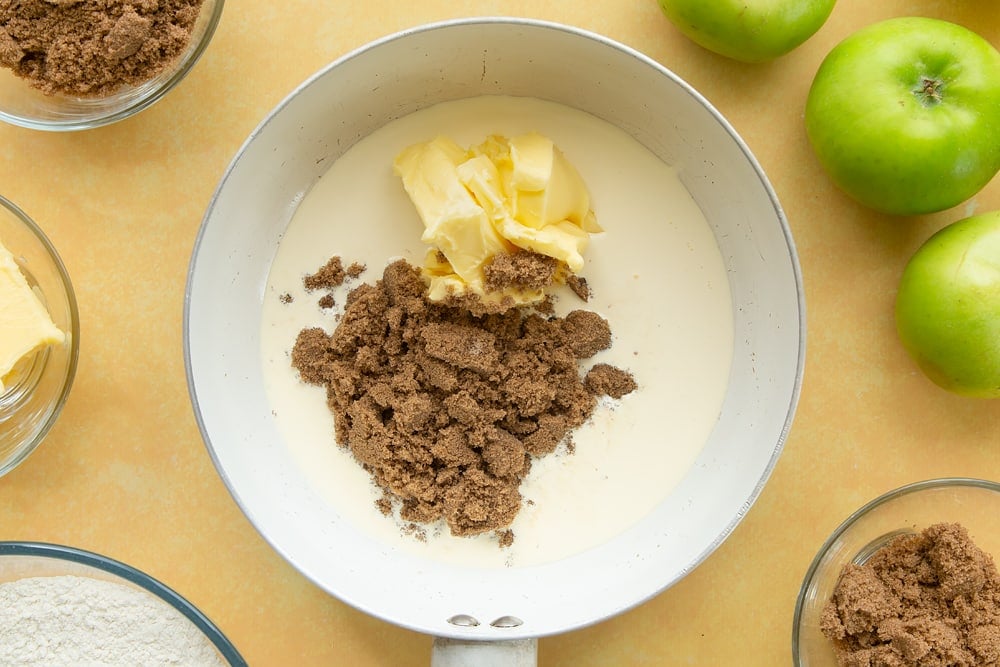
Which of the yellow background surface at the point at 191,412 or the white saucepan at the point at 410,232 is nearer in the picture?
the white saucepan at the point at 410,232

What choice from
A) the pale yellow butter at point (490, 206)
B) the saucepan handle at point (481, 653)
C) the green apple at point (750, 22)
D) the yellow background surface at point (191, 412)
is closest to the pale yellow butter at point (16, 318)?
the yellow background surface at point (191, 412)

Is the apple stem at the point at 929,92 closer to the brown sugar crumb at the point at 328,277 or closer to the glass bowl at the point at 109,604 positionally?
the brown sugar crumb at the point at 328,277

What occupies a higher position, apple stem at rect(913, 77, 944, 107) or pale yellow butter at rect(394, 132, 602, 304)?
apple stem at rect(913, 77, 944, 107)

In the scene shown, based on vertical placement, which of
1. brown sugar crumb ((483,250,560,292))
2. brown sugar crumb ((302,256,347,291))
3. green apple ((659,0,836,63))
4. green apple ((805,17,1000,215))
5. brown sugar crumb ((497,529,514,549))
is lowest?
brown sugar crumb ((497,529,514,549))

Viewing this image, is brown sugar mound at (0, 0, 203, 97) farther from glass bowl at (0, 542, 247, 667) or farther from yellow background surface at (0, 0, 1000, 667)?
glass bowl at (0, 542, 247, 667)

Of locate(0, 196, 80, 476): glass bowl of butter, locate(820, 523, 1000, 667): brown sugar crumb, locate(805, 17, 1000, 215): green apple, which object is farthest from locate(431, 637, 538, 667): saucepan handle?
locate(805, 17, 1000, 215): green apple

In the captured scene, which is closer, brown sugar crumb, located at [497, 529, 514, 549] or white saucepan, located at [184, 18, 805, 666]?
white saucepan, located at [184, 18, 805, 666]
